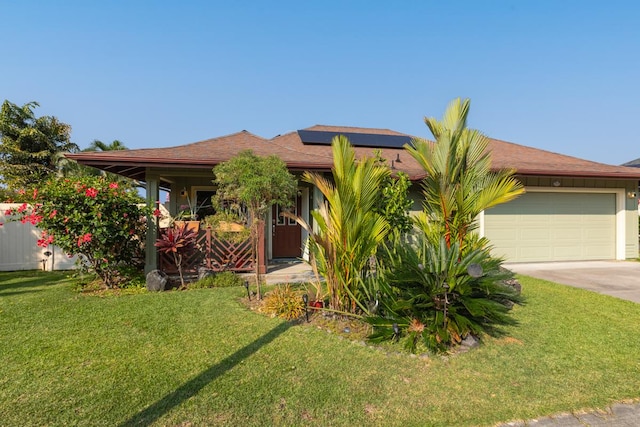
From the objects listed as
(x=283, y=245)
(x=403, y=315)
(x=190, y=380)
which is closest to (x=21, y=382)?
(x=190, y=380)

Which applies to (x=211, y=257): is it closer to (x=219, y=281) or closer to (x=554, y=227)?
(x=219, y=281)

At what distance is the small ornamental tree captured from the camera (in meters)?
6.00

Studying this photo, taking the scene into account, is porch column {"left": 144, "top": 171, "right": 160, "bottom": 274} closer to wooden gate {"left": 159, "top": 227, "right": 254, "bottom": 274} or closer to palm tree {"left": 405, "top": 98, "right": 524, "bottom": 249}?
wooden gate {"left": 159, "top": 227, "right": 254, "bottom": 274}

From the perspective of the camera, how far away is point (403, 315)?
4109 millimetres

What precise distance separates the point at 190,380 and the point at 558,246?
11.2m

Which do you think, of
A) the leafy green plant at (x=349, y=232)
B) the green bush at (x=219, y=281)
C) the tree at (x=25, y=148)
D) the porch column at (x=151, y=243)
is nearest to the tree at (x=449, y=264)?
the leafy green plant at (x=349, y=232)

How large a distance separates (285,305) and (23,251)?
27.3 feet

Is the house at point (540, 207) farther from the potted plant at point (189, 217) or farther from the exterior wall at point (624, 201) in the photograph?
the potted plant at point (189, 217)

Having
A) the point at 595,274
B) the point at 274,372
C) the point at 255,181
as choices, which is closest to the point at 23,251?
the point at 255,181

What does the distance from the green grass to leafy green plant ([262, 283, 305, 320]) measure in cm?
27

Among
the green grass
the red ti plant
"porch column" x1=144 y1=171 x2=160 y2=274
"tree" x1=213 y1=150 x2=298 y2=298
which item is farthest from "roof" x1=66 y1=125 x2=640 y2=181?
the green grass

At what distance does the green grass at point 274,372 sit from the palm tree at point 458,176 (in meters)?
1.56

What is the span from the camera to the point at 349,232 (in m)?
4.39

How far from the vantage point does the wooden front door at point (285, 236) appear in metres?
9.76
